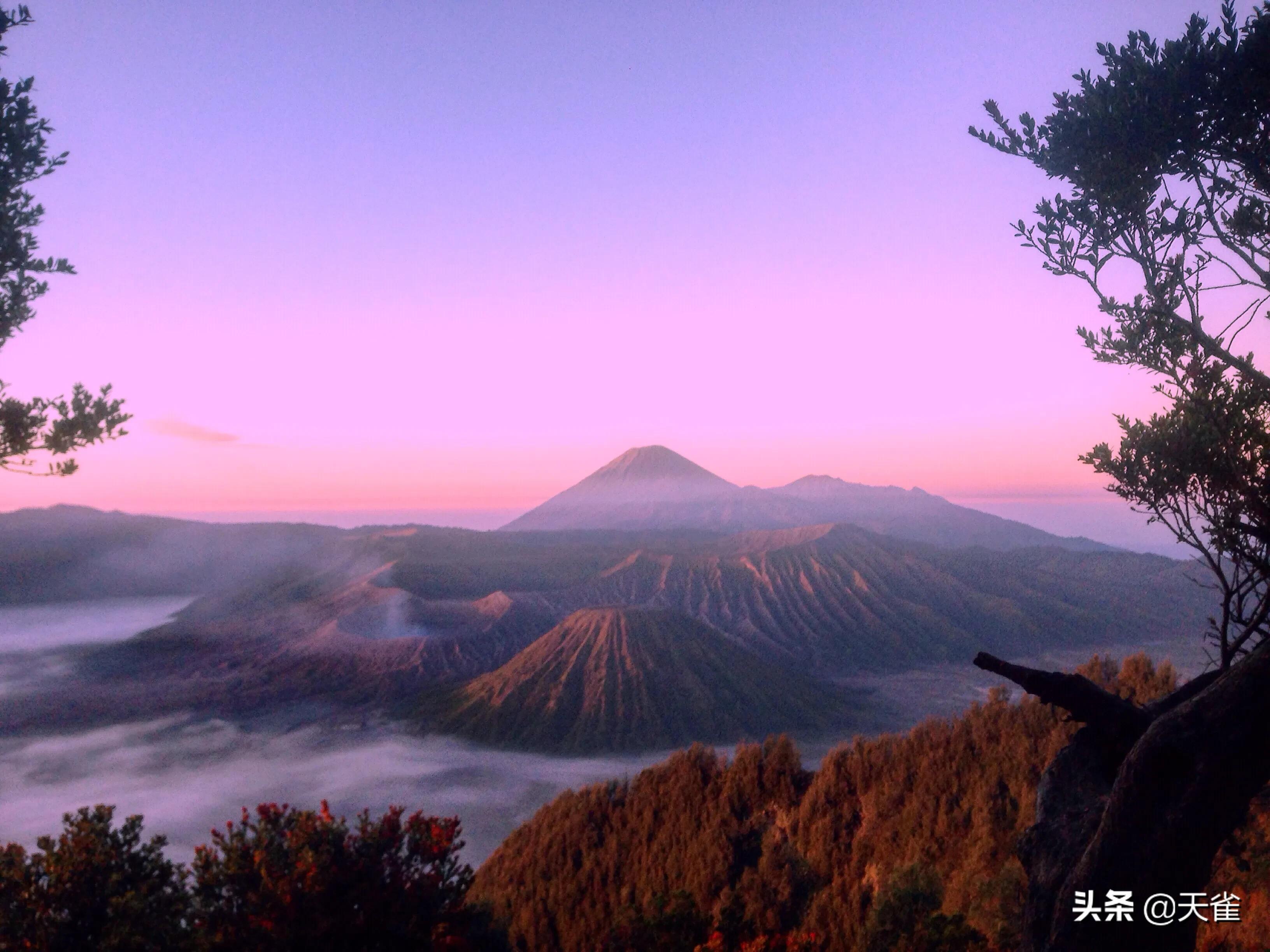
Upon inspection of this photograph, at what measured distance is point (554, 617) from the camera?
69375 mm

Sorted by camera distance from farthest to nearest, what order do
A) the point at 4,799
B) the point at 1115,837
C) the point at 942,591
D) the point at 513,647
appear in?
the point at 942,591 → the point at 513,647 → the point at 4,799 → the point at 1115,837

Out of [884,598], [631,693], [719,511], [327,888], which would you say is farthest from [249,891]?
[719,511]

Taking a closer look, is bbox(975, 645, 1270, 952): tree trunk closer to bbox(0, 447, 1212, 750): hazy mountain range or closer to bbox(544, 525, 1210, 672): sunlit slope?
bbox(0, 447, 1212, 750): hazy mountain range

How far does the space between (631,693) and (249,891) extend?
40382 millimetres

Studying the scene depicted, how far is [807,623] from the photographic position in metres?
75.8

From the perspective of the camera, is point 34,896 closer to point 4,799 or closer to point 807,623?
point 4,799

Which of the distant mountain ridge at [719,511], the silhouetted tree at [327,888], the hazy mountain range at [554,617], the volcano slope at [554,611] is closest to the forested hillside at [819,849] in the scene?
the silhouetted tree at [327,888]

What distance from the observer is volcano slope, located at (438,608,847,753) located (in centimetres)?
4462

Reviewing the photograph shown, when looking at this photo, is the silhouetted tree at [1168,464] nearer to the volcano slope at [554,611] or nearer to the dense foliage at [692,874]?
the dense foliage at [692,874]

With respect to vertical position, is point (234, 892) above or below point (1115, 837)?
below

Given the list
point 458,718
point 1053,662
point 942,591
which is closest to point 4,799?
point 458,718

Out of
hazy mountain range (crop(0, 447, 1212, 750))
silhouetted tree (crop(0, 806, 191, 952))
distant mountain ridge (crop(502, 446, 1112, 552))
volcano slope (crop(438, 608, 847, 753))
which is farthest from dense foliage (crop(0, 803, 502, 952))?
distant mountain ridge (crop(502, 446, 1112, 552))

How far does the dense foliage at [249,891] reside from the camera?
7273mm

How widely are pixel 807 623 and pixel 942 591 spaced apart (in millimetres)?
17779
